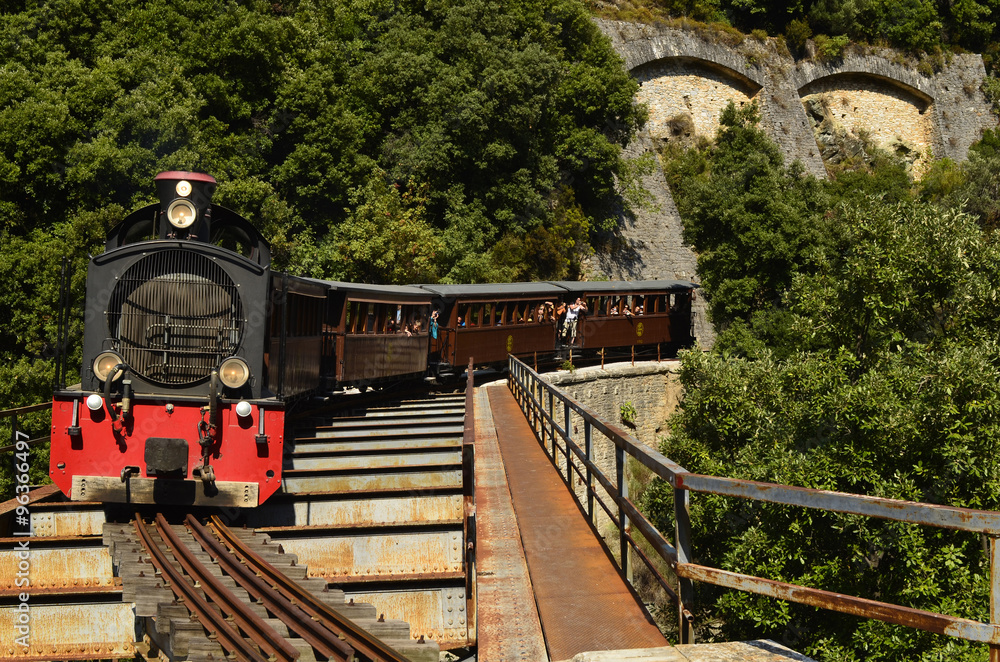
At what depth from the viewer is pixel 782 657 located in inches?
145

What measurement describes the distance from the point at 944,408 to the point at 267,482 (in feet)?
33.2

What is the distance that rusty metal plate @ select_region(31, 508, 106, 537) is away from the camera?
29.5 ft

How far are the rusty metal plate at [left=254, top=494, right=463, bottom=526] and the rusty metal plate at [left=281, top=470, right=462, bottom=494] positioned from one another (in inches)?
28.3

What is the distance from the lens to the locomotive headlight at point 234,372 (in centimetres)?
901

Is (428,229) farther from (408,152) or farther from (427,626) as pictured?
(427,626)

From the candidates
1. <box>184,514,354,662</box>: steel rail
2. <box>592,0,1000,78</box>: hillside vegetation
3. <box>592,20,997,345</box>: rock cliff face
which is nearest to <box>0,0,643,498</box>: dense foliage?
<box>592,20,997,345</box>: rock cliff face

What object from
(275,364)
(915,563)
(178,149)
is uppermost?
(178,149)

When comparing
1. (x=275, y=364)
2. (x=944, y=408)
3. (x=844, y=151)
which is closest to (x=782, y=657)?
(x=275, y=364)

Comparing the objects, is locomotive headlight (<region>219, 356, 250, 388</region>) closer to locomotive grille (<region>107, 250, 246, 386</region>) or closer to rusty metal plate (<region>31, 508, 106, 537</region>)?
locomotive grille (<region>107, 250, 246, 386</region>)

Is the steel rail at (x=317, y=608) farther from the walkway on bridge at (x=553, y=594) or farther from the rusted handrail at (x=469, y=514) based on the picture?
the rusted handrail at (x=469, y=514)

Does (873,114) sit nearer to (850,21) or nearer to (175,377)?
(850,21)

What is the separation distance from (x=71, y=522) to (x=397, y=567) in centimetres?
395

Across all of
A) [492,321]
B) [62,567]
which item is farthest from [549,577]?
[492,321]

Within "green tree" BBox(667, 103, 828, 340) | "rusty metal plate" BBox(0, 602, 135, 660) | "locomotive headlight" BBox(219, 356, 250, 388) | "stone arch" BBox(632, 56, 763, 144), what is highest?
"stone arch" BBox(632, 56, 763, 144)
